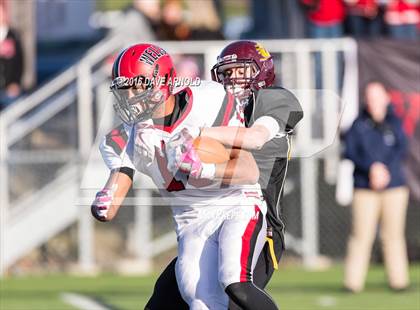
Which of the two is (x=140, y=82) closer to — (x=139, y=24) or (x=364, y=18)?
(x=139, y=24)

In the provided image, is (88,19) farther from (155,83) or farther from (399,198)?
(155,83)

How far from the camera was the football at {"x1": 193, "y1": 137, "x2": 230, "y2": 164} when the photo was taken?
18.6 ft

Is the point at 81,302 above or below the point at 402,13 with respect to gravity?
below

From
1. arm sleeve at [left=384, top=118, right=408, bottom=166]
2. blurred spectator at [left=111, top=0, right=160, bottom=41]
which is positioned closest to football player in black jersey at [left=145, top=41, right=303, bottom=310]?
arm sleeve at [left=384, top=118, right=408, bottom=166]

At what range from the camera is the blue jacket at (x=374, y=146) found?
473 inches

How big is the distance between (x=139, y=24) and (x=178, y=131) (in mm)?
9332

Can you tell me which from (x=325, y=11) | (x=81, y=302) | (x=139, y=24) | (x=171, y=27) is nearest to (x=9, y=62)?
(x=139, y=24)

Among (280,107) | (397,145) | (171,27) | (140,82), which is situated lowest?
(397,145)

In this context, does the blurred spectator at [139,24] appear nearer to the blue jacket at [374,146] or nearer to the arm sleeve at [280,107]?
the blue jacket at [374,146]

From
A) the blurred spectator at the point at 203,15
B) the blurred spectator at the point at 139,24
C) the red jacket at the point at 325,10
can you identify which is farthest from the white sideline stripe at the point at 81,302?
the blurred spectator at the point at 203,15

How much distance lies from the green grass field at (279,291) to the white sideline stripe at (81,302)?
3.3 inches

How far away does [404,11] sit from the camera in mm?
14930

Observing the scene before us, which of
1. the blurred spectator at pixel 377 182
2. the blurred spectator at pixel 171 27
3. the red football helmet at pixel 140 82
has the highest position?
the blurred spectator at pixel 171 27

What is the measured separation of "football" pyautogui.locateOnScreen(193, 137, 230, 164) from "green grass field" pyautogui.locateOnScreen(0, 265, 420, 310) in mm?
5084
